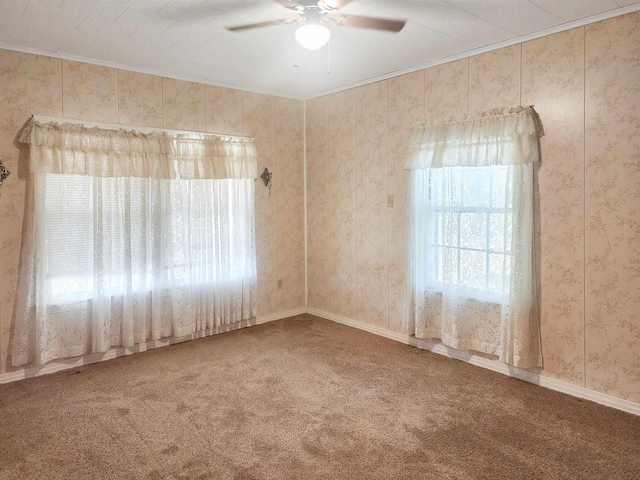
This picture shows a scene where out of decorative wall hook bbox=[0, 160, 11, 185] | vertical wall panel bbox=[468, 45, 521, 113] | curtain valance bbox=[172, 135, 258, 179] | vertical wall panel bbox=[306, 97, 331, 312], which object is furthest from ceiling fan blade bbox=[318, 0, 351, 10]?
decorative wall hook bbox=[0, 160, 11, 185]

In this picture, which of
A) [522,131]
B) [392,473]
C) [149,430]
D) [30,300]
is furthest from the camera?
[30,300]

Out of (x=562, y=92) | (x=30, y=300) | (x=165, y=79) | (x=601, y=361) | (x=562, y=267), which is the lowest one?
(x=601, y=361)

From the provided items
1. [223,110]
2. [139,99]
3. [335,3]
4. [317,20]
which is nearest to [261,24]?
[317,20]

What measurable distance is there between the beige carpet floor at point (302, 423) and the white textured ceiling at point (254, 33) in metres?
2.57

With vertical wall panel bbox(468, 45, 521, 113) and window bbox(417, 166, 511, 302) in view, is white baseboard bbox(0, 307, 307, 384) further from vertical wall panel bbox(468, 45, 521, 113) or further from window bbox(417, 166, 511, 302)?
vertical wall panel bbox(468, 45, 521, 113)

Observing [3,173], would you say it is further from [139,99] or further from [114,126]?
[139,99]

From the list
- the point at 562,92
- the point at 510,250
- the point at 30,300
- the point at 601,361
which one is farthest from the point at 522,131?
the point at 30,300

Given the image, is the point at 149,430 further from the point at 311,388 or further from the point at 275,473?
the point at 311,388

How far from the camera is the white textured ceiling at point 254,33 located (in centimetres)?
273

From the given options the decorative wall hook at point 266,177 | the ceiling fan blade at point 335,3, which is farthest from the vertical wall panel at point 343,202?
the ceiling fan blade at point 335,3

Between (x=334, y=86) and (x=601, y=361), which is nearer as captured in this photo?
(x=601, y=361)

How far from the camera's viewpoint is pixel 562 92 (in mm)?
3102

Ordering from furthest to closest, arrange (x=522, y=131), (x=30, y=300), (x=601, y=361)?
(x=30, y=300)
(x=522, y=131)
(x=601, y=361)

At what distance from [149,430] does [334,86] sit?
3623mm
